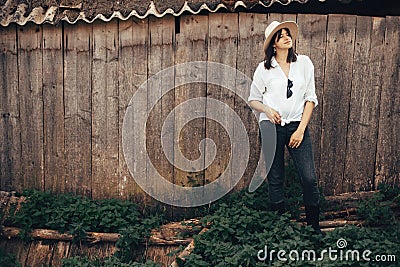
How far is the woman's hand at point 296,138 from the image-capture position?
578 centimetres

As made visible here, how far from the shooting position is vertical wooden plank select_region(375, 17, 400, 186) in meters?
6.74

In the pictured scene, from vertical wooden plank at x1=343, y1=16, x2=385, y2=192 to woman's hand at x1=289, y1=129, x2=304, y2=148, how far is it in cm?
126

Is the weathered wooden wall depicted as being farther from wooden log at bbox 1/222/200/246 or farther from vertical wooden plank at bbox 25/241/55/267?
vertical wooden plank at bbox 25/241/55/267

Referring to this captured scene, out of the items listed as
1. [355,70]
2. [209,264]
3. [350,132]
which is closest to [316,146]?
[350,132]

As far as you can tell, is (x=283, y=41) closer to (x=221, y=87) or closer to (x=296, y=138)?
(x=296, y=138)

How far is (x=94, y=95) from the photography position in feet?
22.9

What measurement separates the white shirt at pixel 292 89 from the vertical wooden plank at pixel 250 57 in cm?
84

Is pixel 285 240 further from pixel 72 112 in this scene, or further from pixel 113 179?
pixel 72 112

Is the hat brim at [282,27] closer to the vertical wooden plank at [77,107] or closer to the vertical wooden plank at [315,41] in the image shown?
the vertical wooden plank at [315,41]

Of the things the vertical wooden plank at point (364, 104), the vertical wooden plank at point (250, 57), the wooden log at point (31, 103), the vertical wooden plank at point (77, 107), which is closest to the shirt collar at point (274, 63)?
the vertical wooden plank at point (250, 57)

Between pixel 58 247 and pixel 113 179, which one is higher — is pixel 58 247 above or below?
below

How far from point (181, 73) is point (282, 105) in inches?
56.3

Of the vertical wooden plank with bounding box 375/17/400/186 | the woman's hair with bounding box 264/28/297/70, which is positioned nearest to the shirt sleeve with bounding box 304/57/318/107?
the woman's hair with bounding box 264/28/297/70

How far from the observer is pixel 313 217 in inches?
239
